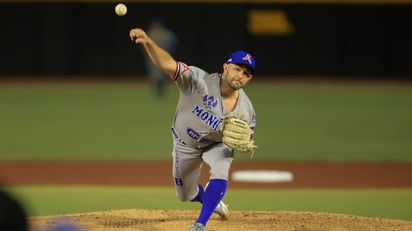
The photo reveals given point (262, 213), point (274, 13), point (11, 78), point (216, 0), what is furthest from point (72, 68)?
point (262, 213)

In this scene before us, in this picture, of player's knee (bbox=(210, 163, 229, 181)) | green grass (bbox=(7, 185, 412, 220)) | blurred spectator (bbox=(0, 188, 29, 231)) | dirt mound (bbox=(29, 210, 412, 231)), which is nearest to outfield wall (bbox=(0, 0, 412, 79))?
green grass (bbox=(7, 185, 412, 220))

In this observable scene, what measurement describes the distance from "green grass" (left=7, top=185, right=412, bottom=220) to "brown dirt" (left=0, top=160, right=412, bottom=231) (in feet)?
1.64

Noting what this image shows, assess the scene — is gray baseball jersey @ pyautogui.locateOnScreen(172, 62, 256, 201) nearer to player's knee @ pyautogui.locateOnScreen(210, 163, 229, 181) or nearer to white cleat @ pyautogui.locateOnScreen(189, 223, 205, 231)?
player's knee @ pyautogui.locateOnScreen(210, 163, 229, 181)

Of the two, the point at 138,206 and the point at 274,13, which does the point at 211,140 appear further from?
the point at 274,13

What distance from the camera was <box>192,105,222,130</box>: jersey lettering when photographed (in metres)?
6.56

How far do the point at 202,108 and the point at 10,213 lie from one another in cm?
342

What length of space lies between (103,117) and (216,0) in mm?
9943

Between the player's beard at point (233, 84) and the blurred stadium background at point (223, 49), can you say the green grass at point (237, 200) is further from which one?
the blurred stadium background at point (223, 49)

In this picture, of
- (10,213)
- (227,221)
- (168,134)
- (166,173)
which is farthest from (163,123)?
(10,213)

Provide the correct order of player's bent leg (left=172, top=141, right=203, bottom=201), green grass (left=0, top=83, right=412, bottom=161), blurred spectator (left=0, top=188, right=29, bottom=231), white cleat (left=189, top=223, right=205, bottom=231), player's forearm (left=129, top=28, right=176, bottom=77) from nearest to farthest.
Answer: blurred spectator (left=0, top=188, right=29, bottom=231)
player's forearm (left=129, top=28, right=176, bottom=77)
white cleat (left=189, top=223, right=205, bottom=231)
player's bent leg (left=172, top=141, right=203, bottom=201)
green grass (left=0, top=83, right=412, bottom=161)

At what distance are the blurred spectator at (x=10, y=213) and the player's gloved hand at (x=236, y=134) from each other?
318 cm

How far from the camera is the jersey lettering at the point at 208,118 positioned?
21.5 ft

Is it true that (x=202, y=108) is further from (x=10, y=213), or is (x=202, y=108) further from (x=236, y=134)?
(x=10, y=213)

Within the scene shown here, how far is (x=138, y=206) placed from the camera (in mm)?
8516
